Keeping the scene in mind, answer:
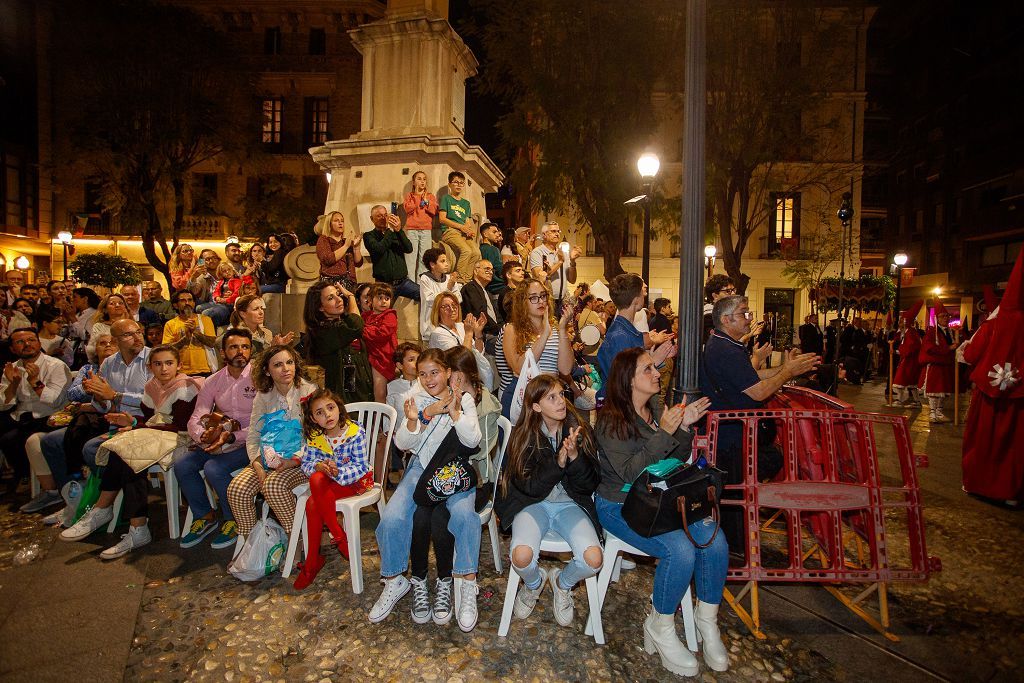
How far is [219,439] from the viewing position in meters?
4.36

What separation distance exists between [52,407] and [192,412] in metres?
2.00

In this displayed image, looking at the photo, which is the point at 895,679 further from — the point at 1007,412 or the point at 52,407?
the point at 52,407

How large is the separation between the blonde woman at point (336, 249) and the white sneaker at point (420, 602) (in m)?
4.27

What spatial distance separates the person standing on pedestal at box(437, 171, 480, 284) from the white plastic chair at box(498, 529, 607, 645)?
16.9 ft

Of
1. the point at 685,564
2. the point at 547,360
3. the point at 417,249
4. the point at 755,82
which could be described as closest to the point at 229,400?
the point at 547,360

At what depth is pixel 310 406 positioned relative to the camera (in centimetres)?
404

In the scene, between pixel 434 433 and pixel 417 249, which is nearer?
pixel 434 433

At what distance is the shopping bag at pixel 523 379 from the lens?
4.37 meters

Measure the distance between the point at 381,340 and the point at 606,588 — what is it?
343 centimetres

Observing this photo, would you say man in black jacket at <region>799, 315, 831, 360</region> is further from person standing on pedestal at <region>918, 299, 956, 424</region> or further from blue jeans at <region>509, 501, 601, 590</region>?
blue jeans at <region>509, 501, 601, 590</region>

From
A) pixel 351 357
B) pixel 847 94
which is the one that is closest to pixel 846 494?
pixel 351 357

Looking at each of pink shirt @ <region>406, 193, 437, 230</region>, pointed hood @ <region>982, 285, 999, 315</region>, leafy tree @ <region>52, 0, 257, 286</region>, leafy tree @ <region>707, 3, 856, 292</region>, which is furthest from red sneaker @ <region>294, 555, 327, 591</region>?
leafy tree @ <region>52, 0, 257, 286</region>

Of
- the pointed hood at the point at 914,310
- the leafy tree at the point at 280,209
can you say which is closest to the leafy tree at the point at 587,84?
the pointed hood at the point at 914,310

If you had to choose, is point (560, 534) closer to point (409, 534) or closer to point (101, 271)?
point (409, 534)
